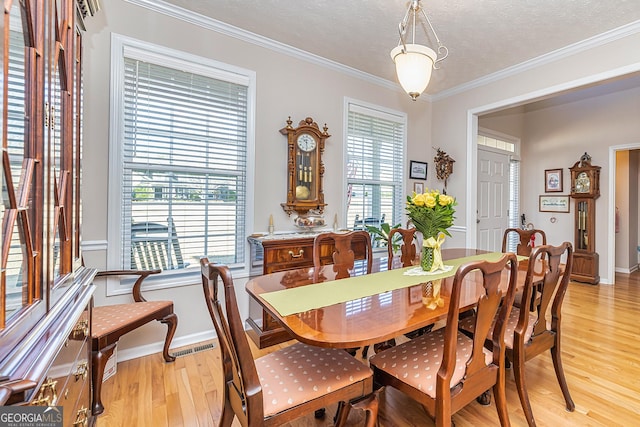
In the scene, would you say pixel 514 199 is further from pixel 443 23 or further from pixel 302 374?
pixel 302 374

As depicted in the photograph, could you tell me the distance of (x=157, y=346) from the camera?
98.7 inches

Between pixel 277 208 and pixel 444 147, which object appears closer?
pixel 277 208

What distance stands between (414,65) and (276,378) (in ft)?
6.30

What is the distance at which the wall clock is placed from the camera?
311 cm

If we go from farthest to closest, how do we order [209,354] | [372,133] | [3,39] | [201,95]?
[372,133] < [201,95] < [209,354] < [3,39]

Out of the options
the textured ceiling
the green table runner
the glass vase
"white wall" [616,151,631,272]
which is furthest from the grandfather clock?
the glass vase

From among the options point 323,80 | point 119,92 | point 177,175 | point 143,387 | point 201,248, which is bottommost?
point 143,387

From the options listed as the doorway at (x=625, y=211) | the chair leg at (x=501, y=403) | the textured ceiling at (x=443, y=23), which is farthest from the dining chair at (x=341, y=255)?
the doorway at (x=625, y=211)

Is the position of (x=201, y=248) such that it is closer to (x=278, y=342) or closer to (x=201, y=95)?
(x=278, y=342)

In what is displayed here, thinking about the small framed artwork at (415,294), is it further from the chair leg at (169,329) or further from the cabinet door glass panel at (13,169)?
the chair leg at (169,329)

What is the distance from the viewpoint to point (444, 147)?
428 cm

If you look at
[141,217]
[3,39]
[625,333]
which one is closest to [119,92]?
[141,217]

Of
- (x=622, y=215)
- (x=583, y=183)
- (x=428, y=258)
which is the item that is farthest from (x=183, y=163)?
(x=622, y=215)

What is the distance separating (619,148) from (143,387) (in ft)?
22.2
